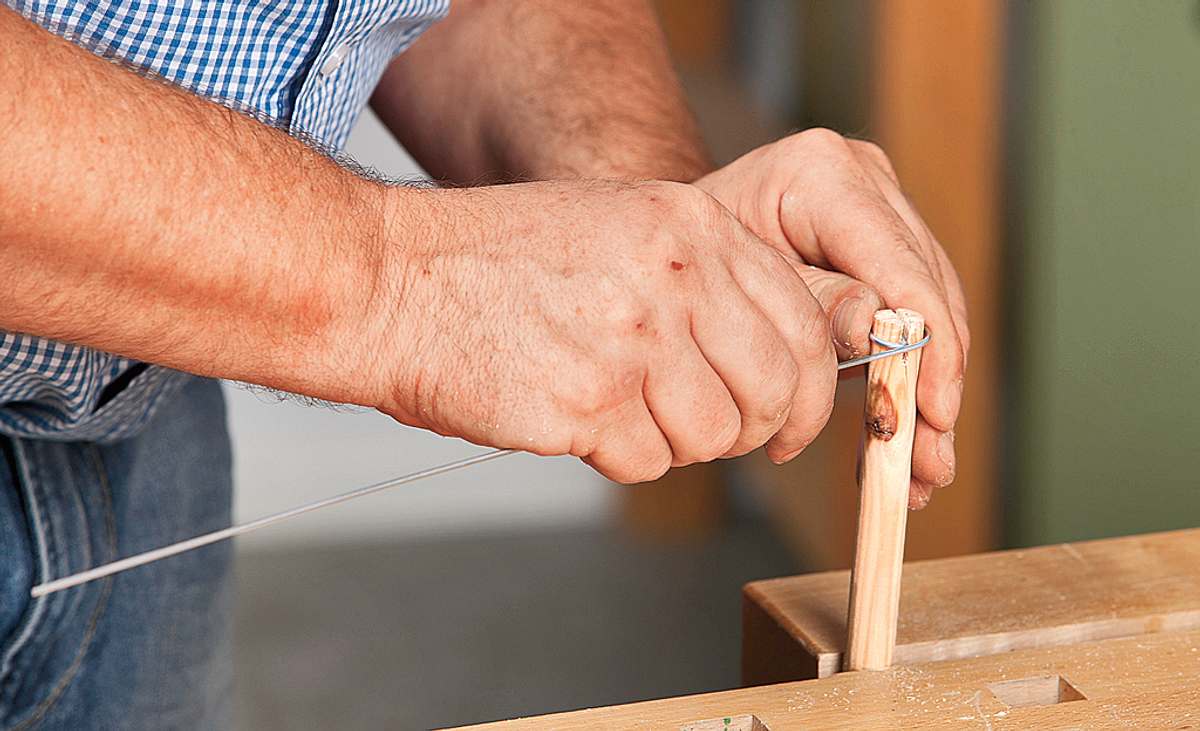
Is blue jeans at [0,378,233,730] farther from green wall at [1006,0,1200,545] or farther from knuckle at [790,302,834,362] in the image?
green wall at [1006,0,1200,545]

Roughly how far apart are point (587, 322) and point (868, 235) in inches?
8.2

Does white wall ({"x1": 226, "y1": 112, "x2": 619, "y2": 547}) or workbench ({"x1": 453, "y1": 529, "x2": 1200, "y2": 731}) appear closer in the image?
workbench ({"x1": 453, "y1": 529, "x2": 1200, "y2": 731})

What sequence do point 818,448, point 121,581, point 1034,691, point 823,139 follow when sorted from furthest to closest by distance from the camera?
point 818,448
point 121,581
point 823,139
point 1034,691

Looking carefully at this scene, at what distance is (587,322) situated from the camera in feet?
2.04

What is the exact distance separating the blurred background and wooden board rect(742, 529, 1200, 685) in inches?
11.9

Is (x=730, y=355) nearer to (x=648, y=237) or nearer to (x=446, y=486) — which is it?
(x=648, y=237)

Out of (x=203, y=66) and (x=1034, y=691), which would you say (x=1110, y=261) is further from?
(x=203, y=66)

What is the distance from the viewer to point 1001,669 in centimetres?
69

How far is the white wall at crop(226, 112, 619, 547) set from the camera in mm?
2783

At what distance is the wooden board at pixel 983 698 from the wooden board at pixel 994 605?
24mm

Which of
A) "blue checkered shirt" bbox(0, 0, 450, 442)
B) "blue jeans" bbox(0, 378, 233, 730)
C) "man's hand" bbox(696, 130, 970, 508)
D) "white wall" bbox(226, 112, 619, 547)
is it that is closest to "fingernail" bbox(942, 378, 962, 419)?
"man's hand" bbox(696, 130, 970, 508)

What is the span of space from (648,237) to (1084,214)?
46.5 inches

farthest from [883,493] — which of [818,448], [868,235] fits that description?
[818,448]

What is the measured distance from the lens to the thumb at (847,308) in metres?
0.71
